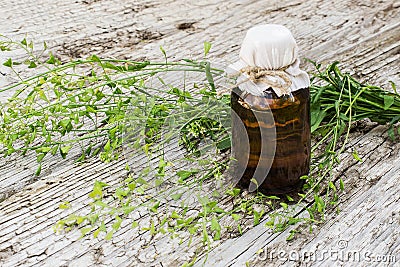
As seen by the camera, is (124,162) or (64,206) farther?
(124,162)

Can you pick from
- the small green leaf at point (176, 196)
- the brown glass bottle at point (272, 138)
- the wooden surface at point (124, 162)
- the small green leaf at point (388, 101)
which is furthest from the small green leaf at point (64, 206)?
the small green leaf at point (388, 101)

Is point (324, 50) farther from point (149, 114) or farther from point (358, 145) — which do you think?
point (149, 114)

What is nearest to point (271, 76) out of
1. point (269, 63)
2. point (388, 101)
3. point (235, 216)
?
point (269, 63)

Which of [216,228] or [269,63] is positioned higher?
[269,63]

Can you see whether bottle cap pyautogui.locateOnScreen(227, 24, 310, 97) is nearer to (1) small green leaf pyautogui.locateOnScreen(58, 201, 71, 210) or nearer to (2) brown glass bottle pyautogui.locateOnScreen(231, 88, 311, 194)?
(2) brown glass bottle pyautogui.locateOnScreen(231, 88, 311, 194)

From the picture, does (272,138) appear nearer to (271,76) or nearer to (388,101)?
(271,76)
